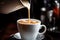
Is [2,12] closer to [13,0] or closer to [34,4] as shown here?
[13,0]

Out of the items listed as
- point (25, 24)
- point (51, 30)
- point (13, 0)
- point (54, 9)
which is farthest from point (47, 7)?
point (25, 24)

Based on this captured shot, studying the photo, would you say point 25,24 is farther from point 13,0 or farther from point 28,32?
point 13,0

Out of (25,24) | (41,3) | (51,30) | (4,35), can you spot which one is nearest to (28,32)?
(25,24)

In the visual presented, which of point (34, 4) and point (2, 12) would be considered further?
point (34, 4)

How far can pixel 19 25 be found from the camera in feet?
1.58

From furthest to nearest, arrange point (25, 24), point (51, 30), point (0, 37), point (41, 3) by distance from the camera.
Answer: point (41, 3)
point (51, 30)
point (0, 37)
point (25, 24)

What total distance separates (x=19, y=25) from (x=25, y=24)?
1.0 inches

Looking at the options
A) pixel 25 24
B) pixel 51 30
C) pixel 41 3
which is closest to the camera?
pixel 25 24

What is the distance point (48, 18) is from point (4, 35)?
29 centimetres

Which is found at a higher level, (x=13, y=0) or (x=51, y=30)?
(x=13, y=0)

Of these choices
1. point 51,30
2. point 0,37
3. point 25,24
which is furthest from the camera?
point 51,30

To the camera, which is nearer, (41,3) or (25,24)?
(25,24)

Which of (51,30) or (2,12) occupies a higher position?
(2,12)

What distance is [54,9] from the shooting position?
0.80m
